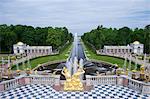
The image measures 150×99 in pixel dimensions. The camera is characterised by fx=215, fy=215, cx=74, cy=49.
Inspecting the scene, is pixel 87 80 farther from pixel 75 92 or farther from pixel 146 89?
pixel 146 89

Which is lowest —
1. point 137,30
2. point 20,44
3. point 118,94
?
point 118,94

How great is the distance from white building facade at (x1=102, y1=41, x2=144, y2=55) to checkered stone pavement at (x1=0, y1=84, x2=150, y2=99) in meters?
16.2

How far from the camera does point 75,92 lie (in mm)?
7148

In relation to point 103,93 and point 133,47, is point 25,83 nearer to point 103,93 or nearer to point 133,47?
point 103,93

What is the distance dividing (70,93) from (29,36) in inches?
687

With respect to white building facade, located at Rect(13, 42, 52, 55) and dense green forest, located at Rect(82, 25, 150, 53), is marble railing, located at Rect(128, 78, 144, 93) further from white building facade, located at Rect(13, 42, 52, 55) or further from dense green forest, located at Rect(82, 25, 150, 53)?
dense green forest, located at Rect(82, 25, 150, 53)

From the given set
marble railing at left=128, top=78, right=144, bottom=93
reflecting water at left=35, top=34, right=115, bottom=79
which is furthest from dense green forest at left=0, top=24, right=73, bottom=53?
marble railing at left=128, top=78, right=144, bottom=93

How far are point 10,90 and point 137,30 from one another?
21795mm

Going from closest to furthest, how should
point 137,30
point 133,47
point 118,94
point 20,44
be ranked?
1. point 118,94
2. point 20,44
3. point 133,47
4. point 137,30

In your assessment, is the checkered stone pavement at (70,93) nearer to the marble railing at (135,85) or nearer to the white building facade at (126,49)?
the marble railing at (135,85)

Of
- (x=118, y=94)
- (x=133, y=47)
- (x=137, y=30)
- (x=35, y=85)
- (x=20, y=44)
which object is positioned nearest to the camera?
(x=118, y=94)

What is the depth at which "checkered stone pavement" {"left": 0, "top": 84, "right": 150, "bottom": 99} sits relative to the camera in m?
6.68

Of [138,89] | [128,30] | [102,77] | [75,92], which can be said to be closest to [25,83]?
[75,92]

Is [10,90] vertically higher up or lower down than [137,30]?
lower down
